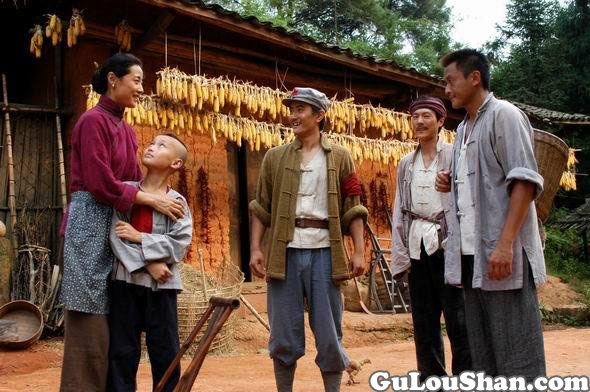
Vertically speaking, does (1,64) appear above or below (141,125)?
above

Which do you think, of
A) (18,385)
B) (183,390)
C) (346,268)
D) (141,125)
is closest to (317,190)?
(346,268)

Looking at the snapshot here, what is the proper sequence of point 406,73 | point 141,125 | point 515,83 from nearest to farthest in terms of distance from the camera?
point 141,125
point 406,73
point 515,83

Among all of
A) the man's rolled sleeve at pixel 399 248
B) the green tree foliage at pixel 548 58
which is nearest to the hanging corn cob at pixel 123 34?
the man's rolled sleeve at pixel 399 248

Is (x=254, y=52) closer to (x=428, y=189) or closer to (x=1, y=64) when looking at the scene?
(x=1, y=64)

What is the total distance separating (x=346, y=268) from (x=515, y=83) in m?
20.0

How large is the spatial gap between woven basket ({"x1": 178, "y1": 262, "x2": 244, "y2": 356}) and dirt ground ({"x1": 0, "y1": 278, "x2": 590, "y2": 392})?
199 millimetres

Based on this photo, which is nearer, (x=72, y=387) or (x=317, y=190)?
(x=72, y=387)

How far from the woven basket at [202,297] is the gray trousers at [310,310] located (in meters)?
2.83

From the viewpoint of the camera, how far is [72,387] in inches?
113

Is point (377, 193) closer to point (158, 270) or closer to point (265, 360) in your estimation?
point (265, 360)

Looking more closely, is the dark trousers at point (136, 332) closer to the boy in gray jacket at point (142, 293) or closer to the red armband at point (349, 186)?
the boy in gray jacket at point (142, 293)

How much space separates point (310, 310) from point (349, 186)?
0.77m

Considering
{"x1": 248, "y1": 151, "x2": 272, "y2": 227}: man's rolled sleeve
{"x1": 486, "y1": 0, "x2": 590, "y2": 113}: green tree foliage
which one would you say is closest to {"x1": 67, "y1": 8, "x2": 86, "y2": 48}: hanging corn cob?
{"x1": 248, "y1": 151, "x2": 272, "y2": 227}: man's rolled sleeve

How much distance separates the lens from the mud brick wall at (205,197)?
305 inches
